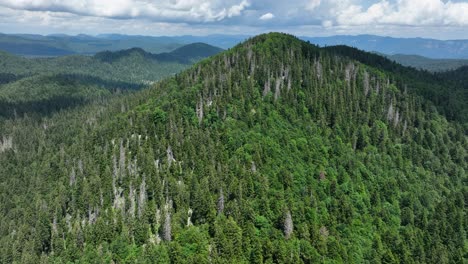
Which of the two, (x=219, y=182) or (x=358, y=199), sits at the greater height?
(x=219, y=182)

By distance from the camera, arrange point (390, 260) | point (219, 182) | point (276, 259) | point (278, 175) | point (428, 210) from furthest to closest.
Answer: point (428, 210) → point (278, 175) → point (219, 182) → point (390, 260) → point (276, 259)

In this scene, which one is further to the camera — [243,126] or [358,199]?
[243,126]

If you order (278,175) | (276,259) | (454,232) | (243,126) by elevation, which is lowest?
(454,232)

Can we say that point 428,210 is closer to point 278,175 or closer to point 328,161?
point 328,161

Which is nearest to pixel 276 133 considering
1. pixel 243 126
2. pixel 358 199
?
pixel 243 126

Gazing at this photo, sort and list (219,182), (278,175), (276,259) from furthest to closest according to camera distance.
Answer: (278,175) < (219,182) < (276,259)

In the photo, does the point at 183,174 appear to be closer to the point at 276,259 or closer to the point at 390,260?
the point at 276,259

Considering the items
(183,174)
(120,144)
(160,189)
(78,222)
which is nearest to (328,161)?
(183,174)

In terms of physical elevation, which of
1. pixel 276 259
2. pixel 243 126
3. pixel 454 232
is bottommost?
pixel 454 232

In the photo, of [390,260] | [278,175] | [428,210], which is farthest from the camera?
[428,210]
